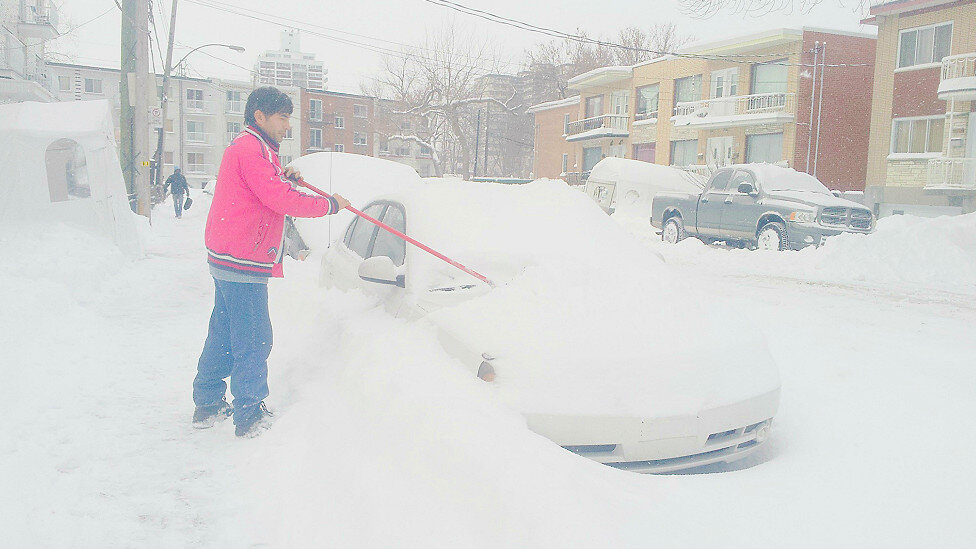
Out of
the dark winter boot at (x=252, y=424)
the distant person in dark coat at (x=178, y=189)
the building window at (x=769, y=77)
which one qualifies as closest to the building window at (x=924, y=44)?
the building window at (x=769, y=77)

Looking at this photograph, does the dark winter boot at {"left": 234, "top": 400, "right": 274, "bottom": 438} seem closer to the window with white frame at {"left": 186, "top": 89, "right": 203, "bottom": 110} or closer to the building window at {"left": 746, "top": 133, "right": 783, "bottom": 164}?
the building window at {"left": 746, "top": 133, "right": 783, "bottom": 164}

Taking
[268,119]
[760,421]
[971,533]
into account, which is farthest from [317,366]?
[971,533]

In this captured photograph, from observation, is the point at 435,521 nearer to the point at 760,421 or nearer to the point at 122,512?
the point at 122,512

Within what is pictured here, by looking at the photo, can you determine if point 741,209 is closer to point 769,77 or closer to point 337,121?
point 769,77

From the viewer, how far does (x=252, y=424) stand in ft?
13.2

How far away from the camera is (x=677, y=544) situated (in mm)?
2484

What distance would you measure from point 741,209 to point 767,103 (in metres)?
18.2

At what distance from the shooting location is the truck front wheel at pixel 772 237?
13797 mm

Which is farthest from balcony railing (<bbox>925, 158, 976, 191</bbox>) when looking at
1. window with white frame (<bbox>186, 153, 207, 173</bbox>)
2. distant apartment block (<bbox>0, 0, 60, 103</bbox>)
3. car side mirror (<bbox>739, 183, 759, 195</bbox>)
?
window with white frame (<bbox>186, 153, 207, 173</bbox>)

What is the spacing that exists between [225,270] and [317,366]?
106cm

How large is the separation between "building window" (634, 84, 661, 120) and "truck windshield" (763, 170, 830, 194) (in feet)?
79.8

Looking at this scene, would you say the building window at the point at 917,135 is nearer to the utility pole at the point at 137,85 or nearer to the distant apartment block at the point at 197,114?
the utility pole at the point at 137,85

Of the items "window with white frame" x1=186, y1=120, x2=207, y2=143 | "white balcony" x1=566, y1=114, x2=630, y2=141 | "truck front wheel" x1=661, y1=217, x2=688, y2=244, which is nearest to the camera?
"truck front wheel" x1=661, y1=217, x2=688, y2=244

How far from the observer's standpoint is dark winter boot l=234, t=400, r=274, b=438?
157 inches
